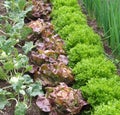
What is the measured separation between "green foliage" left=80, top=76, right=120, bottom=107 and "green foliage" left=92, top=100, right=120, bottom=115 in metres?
0.14

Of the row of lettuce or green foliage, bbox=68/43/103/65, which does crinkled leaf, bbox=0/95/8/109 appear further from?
green foliage, bbox=68/43/103/65

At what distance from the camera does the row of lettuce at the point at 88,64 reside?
291cm

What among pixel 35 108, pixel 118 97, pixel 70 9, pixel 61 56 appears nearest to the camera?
pixel 118 97

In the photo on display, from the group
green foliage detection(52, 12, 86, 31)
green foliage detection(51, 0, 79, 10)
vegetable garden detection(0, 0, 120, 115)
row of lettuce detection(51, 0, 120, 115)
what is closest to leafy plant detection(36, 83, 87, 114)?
vegetable garden detection(0, 0, 120, 115)

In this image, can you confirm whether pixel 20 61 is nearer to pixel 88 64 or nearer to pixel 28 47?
pixel 28 47

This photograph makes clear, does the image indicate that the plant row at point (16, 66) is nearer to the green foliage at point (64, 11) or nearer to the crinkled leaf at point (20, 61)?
the crinkled leaf at point (20, 61)

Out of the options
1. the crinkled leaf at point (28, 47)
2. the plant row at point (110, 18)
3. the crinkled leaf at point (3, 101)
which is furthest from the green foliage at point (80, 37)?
the crinkled leaf at point (3, 101)

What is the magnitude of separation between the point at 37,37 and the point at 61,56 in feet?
2.10

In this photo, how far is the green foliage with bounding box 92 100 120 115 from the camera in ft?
8.77

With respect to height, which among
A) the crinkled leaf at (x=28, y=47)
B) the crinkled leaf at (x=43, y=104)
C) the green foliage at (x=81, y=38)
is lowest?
the crinkled leaf at (x=43, y=104)

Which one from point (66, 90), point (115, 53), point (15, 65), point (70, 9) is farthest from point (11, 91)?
point (70, 9)

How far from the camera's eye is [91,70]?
10.7 feet

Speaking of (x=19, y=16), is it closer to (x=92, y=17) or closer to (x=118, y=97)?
(x=92, y=17)

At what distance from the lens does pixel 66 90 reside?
2.97m
